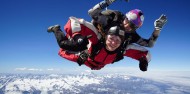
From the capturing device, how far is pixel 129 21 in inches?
140

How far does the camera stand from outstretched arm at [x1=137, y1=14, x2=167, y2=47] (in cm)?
376

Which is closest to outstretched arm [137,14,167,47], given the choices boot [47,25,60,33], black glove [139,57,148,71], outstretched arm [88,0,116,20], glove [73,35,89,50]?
black glove [139,57,148,71]

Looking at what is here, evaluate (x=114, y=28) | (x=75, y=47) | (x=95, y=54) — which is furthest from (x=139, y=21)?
(x=75, y=47)

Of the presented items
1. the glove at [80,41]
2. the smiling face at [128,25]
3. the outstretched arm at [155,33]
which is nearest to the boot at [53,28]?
the glove at [80,41]

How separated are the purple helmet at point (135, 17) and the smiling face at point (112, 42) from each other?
0.43 m

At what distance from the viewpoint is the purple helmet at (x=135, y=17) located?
3511mm

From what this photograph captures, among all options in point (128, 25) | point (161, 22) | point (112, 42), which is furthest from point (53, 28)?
point (161, 22)

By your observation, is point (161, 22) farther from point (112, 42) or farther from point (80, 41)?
point (80, 41)

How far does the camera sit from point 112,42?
137 inches

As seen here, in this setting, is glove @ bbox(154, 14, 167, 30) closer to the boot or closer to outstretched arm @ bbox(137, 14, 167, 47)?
outstretched arm @ bbox(137, 14, 167, 47)

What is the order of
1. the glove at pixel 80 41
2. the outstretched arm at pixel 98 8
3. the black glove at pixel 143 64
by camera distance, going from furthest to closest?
the black glove at pixel 143 64 < the outstretched arm at pixel 98 8 < the glove at pixel 80 41

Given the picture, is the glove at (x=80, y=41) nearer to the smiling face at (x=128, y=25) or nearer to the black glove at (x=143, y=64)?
the smiling face at (x=128, y=25)

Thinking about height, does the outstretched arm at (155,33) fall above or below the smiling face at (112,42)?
above

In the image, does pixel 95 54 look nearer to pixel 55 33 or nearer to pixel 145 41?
pixel 55 33
